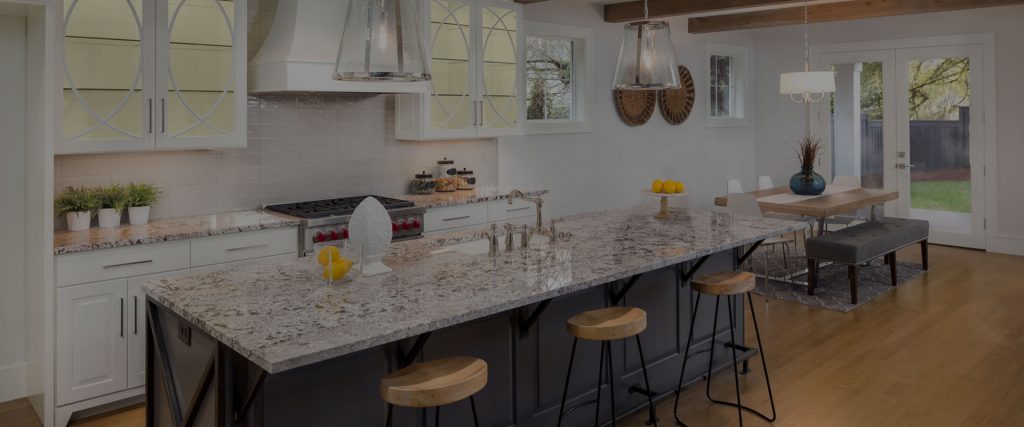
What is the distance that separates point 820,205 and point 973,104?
3.04 meters

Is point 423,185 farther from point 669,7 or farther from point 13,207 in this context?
point 669,7

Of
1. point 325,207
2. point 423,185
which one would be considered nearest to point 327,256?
point 325,207

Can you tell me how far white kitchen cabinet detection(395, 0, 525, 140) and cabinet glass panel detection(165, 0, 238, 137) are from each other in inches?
54.0

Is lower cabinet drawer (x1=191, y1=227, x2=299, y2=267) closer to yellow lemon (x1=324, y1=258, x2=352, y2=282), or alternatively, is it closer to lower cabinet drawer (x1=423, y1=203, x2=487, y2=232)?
lower cabinet drawer (x1=423, y1=203, x2=487, y2=232)

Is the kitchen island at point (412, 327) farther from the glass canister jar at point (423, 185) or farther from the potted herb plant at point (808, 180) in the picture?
the potted herb plant at point (808, 180)

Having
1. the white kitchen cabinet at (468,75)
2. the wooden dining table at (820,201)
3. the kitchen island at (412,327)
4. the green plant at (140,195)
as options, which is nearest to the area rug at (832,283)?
the wooden dining table at (820,201)

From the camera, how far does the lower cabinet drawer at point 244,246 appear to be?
12.5 feet

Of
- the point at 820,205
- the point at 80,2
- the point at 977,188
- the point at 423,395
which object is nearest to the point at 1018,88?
the point at 977,188

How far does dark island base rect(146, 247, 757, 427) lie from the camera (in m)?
2.28

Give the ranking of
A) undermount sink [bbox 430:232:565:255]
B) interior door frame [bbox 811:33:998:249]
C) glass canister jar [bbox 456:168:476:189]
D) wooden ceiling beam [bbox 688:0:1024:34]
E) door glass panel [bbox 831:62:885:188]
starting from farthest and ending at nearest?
door glass panel [bbox 831:62:885:188] → interior door frame [bbox 811:33:998:249] → wooden ceiling beam [bbox 688:0:1024:34] → glass canister jar [bbox 456:168:476:189] → undermount sink [bbox 430:232:565:255]

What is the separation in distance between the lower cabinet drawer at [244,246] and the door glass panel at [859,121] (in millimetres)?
6601

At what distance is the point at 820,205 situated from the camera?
18.8ft

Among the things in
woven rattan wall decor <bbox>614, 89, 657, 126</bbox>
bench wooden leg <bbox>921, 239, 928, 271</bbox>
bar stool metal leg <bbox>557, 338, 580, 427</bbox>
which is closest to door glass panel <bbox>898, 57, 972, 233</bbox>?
bench wooden leg <bbox>921, 239, 928, 271</bbox>

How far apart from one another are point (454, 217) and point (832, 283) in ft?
10.7
